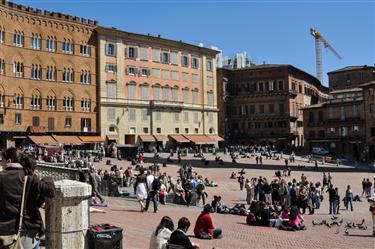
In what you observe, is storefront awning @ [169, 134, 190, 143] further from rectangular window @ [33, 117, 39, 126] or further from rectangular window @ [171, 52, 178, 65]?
rectangular window @ [33, 117, 39, 126]

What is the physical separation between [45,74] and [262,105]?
1769 inches

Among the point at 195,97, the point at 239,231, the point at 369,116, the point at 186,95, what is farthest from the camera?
the point at 195,97

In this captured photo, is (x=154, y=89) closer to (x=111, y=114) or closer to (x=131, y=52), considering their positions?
(x=131, y=52)

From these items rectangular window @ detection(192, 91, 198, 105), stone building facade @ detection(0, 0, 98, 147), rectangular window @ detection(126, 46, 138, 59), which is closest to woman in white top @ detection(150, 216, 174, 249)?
stone building facade @ detection(0, 0, 98, 147)

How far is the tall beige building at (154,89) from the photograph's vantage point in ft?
200

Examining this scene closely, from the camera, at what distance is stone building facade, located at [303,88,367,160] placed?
74.8m

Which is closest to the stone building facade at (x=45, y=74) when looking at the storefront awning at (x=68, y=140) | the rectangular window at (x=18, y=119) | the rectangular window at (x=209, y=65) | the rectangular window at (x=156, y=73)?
the rectangular window at (x=18, y=119)

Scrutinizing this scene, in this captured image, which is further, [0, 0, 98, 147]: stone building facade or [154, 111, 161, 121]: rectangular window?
[154, 111, 161, 121]: rectangular window

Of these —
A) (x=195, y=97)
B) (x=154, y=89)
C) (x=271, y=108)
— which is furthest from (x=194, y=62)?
(x=271, y=108)

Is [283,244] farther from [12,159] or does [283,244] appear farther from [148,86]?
[148,86]

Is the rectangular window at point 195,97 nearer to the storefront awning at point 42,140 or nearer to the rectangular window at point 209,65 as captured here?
the rectangular window at point 209,65

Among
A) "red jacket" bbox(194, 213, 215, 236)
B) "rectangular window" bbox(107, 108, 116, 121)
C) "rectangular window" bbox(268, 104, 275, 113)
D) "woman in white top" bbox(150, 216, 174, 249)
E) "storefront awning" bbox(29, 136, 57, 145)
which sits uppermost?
"rectangular window" bbox(268, 104, 275, 113)

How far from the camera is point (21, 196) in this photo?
5.06 metres

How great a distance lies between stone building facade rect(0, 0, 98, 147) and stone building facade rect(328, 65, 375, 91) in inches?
2227
